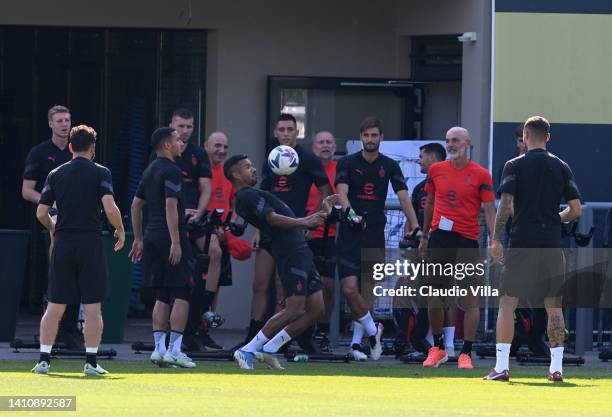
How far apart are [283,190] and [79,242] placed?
2.57 m

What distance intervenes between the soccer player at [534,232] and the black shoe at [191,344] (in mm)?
3151

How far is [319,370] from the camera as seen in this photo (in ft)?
43.3

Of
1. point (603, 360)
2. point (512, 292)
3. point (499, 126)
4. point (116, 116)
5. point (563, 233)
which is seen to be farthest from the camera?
point (116, 116)

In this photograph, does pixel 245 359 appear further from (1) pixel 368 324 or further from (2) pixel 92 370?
(1) pixel 368 324

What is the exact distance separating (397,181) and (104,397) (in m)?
4.57

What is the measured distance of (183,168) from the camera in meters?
14.4

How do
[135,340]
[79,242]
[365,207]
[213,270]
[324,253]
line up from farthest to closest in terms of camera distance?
[135,340], [213,270], [324,253], [365,207], [79,242]

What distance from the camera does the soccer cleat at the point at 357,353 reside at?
14125 millimetres

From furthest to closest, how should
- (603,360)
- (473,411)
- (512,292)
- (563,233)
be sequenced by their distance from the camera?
(603,360)
(563,233)
(512,292)
(473,411)

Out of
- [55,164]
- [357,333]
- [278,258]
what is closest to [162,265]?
[278,258]

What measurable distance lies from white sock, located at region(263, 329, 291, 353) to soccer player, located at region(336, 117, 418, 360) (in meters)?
1.29

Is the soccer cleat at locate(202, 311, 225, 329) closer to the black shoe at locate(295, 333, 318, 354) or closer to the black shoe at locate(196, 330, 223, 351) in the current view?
the black shoe at locate(196, 330, 223, 351)

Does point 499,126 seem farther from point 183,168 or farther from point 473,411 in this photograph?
point 473,411

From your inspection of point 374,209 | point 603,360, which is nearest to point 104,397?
point 374,209
